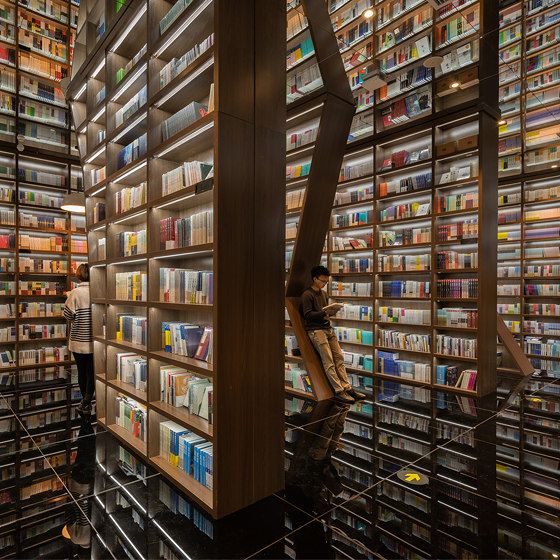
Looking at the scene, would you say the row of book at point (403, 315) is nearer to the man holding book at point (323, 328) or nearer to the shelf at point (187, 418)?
the man holding book at point (323, 328)

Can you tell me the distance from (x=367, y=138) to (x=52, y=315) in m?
6.16

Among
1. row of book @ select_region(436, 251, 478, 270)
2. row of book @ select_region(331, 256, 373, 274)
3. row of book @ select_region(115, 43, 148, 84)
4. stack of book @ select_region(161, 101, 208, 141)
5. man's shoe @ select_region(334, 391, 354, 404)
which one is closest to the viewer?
stack of book @ select_region(161, 101, 208, 141)

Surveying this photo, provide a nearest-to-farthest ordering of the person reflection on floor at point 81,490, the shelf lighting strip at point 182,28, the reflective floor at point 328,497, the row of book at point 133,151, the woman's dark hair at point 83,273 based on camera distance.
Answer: the reflective floor at point 328,497, the person reflection on floor at point 81,490, the shelf lighting strip at point 182,28, the row of book at point 133,151, the woman's dark hair at point 83,273

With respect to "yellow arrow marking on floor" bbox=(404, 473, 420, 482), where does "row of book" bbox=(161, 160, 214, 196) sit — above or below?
above

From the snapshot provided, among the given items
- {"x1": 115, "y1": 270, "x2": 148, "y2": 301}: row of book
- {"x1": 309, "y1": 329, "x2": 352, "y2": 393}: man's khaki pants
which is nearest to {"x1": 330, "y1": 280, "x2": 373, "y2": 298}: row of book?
{"x1": 309, "y1": 329, "x2": 352, "y2": 393}: man's khaki pants

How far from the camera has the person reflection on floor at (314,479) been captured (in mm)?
1984

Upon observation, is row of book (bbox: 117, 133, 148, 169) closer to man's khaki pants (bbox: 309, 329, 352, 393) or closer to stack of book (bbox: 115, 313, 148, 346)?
stack of book (bbox: 115, 313, 148, 346)

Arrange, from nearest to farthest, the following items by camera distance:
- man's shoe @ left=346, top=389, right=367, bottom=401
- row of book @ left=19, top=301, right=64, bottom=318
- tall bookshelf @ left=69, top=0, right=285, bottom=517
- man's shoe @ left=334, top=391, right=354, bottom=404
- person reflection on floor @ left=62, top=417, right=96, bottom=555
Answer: person reflection on floor @ left=62, top=417, right=96, bottom=555, tall bookshelf @ left=69, top=0, right=285, bottom=517, man's shoe @ left=334, top=391, right=354, bottom=404, man's shoe @ left=346, top=389, right=367, bottom=401, row of book @ left=19, top=301, right=64, bottom=318

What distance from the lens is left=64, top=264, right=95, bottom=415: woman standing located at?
4.13 metres

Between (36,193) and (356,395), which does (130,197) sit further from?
(36,193)

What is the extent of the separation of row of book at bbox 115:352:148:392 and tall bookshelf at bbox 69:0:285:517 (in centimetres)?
2

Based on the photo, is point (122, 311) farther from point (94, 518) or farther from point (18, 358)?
point (18, 358)

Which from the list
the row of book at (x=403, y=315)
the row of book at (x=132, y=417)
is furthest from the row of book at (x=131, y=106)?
the row of book at (x=403, y=315)

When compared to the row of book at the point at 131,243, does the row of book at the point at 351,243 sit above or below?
above
